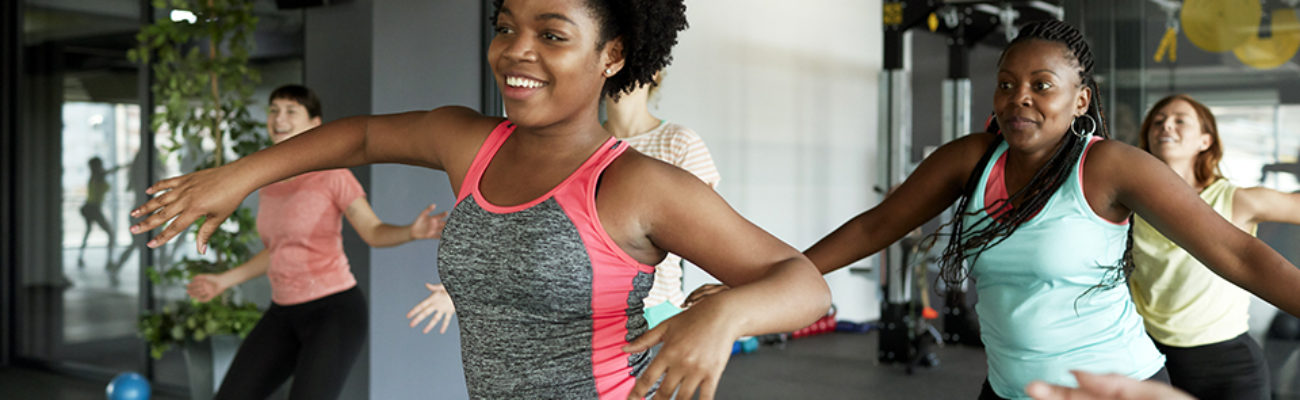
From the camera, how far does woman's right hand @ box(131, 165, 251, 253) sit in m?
1.45

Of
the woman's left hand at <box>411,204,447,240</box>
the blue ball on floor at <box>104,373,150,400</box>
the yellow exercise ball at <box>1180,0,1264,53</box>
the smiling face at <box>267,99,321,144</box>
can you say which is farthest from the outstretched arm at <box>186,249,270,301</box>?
the yellow exercise ball at <box>1180,0,1264,53</box>

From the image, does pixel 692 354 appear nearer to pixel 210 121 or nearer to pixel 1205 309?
pixel 1205 309

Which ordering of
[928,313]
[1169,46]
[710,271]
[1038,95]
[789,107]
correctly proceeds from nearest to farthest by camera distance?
[710,271]
[1038,95]
[1169,46]
[928,313]
[789,107]

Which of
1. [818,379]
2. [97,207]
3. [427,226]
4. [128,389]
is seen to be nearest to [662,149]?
[427,226]

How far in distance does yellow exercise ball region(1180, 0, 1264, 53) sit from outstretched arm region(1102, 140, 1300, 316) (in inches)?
107

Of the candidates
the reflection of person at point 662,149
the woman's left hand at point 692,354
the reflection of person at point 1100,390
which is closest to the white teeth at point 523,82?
the woman's left hand at point 692,354

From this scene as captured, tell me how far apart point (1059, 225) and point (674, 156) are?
3.95 feet

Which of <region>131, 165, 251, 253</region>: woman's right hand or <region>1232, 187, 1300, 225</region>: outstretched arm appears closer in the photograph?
<region>131, 165, 251, 253</region>: woman's right hand

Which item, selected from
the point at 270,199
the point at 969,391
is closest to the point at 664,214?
the point at 270,199

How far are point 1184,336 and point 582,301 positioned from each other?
6.21 ft

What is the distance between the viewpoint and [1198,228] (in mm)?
1523

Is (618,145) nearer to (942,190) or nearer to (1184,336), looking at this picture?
(942,190)

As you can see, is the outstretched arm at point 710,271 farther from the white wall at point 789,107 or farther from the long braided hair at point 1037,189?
the white wall at point 789,107

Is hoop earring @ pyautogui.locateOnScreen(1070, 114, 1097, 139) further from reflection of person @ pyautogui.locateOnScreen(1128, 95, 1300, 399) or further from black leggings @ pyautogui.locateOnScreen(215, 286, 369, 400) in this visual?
black leggings @ pyautogui.locateOnScreen(215, 286, 369, 400)
